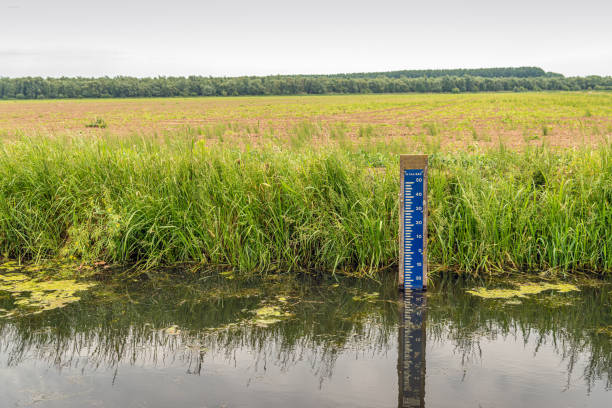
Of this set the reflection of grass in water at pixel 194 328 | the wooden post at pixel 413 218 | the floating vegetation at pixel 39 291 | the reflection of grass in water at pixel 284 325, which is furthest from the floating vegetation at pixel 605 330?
Result: the floating vegetation at pixel 39 291

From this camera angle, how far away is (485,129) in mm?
25141

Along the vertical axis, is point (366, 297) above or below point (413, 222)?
below

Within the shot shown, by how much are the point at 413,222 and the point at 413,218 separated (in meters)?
0.04

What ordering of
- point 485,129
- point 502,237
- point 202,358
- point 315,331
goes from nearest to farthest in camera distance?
point 202,358 → point 315,331 → point 502,237 → point 485,129

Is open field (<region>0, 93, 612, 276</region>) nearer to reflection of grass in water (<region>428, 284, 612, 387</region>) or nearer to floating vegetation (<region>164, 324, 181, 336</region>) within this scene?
reflection of grass in water (<region>428, 284, 612, 387</region>)

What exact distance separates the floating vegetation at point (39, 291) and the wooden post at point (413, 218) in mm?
3403

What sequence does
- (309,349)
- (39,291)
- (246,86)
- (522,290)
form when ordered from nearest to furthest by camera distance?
(309,349), (522,290), (39,291), (246,86)

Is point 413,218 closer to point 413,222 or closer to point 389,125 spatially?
point 413,222

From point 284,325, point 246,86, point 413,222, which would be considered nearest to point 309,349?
point 284,325

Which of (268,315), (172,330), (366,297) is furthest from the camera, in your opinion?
(366,297)

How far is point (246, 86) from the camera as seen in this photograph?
103312 mm

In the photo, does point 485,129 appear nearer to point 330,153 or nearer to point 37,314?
point 330,153

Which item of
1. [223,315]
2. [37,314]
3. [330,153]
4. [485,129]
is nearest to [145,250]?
[37,314]

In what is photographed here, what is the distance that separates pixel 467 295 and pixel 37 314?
4.23 metres
